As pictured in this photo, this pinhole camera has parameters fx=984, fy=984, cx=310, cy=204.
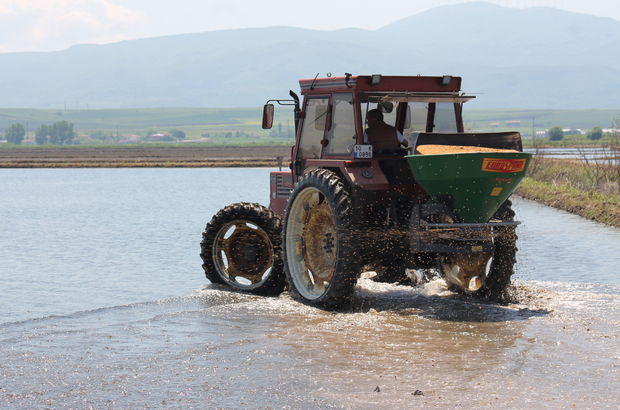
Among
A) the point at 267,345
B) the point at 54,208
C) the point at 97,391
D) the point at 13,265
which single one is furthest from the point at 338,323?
the point at 54,208

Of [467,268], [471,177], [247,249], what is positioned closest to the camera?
[471,177]

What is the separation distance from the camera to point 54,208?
2967 centimetres

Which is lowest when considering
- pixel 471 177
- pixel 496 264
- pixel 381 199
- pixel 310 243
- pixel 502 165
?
pixel 496 264

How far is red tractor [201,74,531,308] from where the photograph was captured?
10234 millimetres

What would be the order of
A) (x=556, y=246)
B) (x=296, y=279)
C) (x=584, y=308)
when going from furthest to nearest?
(x=556, y=246), (x=296, y=279), (x=584, y=308)

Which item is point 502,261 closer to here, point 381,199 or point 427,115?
point 381,199

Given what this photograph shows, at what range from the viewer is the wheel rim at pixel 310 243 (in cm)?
1126

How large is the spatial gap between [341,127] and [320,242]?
1.36 meters

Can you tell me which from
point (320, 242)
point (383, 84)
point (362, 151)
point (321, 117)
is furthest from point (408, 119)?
point (320, 242)

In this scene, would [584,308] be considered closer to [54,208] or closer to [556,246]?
[556,246]

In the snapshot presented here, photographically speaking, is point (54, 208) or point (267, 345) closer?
point (267, 345)

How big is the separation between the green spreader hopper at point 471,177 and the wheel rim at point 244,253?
2.92m

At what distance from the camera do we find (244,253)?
12727 millimetres

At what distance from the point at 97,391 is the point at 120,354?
4.30ft
